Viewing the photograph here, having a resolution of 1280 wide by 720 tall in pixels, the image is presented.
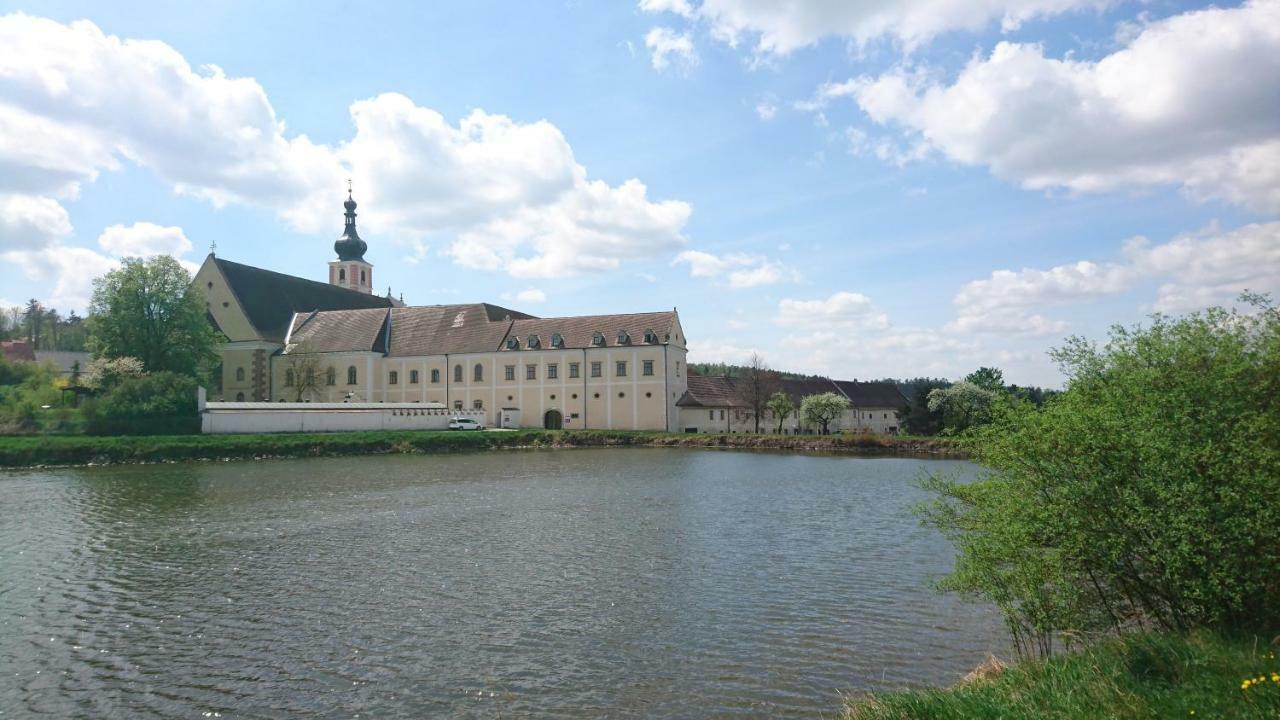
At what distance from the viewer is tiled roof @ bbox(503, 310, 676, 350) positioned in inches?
2537

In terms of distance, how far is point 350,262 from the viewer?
3632 inches

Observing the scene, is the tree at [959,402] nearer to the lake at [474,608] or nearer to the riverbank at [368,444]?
the riverbank at [368,444]

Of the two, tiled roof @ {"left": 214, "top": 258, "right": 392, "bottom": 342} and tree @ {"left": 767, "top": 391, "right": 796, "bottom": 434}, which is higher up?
tiled roof @ {"left": 214, "top": 258, "right": 392, "bottom": 342}

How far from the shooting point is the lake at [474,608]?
9.32m

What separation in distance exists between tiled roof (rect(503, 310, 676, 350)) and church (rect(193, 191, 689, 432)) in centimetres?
10

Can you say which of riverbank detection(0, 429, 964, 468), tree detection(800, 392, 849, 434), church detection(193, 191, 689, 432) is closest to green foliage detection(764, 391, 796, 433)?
tree detection(800, 392, 849, 434)

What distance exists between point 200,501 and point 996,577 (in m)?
24.9

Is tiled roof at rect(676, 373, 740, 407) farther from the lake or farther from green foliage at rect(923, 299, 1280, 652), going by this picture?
green foliage at rect(923, 299, 1280, 652)

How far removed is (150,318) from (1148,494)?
61.1m

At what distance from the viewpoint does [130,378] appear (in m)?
49.4

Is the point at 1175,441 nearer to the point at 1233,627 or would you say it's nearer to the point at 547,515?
the point at 1233,627

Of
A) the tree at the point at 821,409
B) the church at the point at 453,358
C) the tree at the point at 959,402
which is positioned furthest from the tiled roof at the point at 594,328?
the tree at the point at 959,402

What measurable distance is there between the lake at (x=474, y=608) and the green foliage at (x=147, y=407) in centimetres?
2429

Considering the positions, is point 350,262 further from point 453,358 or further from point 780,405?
point 780,405
